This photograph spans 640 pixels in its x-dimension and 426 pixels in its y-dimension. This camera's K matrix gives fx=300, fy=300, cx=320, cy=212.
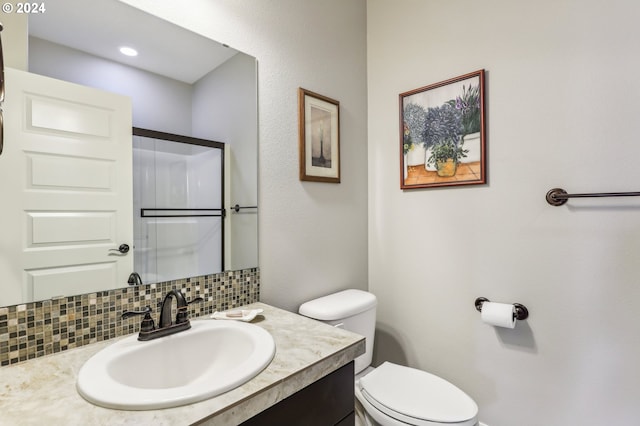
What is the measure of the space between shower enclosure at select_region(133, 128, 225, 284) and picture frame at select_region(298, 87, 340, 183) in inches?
16.5

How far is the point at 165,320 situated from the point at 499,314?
1.33 metres

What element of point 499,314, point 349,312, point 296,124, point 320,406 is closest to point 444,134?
point 296,124

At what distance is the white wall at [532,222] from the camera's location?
3.78ft

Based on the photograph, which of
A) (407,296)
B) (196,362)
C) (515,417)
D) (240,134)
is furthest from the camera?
(407,296)

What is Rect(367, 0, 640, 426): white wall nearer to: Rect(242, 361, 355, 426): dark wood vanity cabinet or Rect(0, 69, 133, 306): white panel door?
Rect(242, 361, 355, 426): dark wood vanity cabinet

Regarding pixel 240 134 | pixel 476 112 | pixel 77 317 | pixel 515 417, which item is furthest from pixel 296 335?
pixel 476 112

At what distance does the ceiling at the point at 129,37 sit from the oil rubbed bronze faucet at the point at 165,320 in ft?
2.60

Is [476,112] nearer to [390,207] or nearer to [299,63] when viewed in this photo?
[390,207]

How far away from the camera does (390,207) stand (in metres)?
1.79

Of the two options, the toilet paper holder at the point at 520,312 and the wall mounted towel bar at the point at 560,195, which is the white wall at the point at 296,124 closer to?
the toilet paper holder at the point at 520,312

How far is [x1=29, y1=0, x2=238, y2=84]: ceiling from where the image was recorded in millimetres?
875

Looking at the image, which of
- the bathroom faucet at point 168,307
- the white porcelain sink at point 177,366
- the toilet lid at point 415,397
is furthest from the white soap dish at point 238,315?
the toilet lid at point 415,397

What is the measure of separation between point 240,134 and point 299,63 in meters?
0.51

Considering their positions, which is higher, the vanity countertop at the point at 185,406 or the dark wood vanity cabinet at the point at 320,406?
the vanity countertop at the point at 185,406
